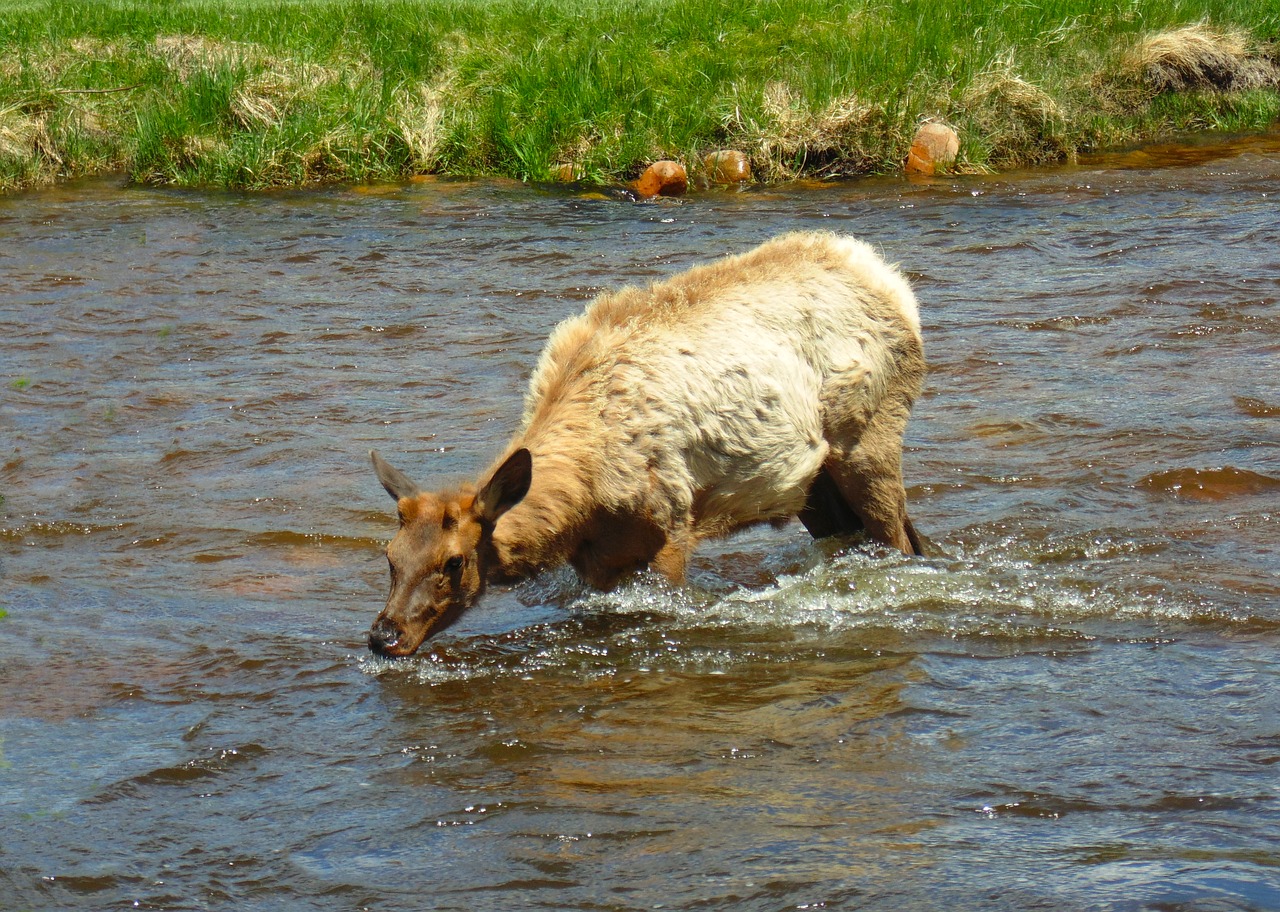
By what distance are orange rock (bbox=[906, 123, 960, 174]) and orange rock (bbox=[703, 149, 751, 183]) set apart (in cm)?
188

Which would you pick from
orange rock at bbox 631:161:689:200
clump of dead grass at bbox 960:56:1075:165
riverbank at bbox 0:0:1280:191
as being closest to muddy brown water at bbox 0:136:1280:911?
orange rock at bbox 631:161:689:200

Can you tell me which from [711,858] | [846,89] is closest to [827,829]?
[711,858]

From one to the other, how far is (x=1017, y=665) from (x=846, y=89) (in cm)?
1191

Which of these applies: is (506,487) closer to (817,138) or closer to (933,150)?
(817,138)

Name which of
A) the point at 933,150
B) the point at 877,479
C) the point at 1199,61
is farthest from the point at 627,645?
the point at 1199,61

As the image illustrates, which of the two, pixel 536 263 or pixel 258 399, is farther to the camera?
pixel 536 263

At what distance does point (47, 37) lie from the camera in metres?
19.2

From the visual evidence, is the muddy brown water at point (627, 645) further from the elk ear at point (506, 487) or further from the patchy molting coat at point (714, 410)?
the elk ear at point (506, 487)

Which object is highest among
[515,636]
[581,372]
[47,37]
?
[47,37]

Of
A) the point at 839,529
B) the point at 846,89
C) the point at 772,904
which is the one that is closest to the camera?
the point at 772,904

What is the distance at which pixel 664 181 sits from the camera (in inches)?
632

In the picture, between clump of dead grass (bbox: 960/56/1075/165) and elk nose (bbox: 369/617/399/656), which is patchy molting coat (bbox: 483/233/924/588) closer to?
elk nose (bbox: 369/617/399/656)

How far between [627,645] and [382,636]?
45.8 inches

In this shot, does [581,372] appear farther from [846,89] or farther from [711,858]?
[846,89]
